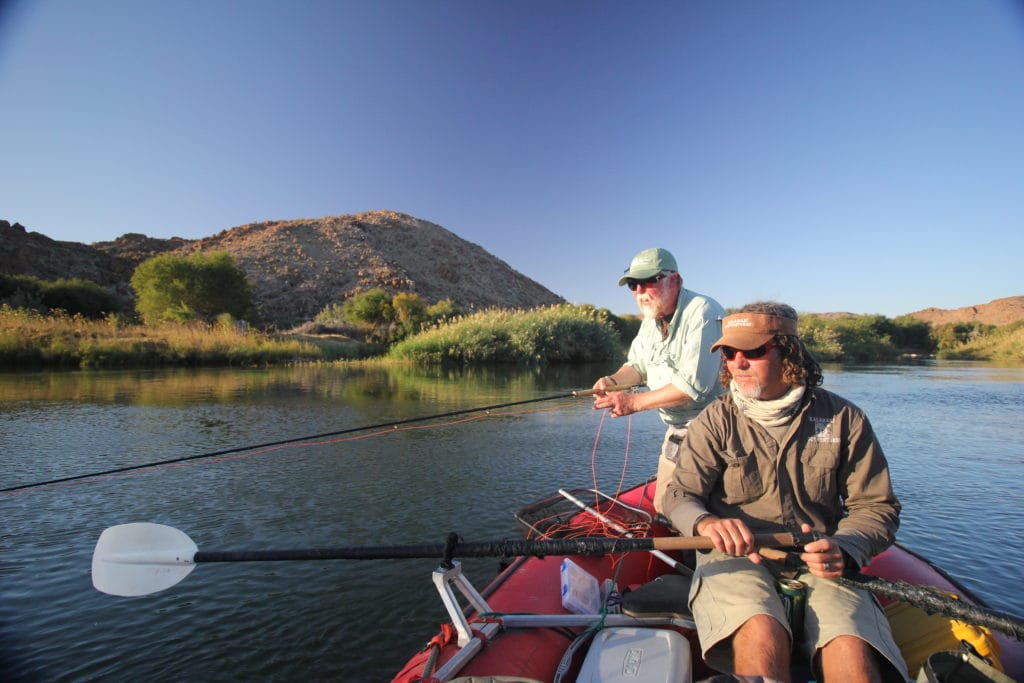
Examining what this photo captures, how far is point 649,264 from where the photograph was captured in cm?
324

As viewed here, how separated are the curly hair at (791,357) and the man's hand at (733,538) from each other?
0.69 metres

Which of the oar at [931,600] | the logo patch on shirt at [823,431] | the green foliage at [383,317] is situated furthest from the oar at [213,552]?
the green foliage at [383,317]

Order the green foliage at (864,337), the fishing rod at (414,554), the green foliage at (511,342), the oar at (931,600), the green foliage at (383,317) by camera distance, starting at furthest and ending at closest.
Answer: the green foliage at (864,337), the green foliage at (383,317), the green foliage at (511,342), the fishing rod at (414,554), the oar at (931,600)

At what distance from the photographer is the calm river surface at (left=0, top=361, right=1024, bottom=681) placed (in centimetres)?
299

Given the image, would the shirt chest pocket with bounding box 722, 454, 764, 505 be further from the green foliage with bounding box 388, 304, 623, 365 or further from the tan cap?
the green foliage with bounding box 388, 304, 623, 365

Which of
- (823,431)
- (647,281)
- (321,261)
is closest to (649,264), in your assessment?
(647,281)

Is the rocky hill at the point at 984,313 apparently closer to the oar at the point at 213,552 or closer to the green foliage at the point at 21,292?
the oar at the point at 213,552

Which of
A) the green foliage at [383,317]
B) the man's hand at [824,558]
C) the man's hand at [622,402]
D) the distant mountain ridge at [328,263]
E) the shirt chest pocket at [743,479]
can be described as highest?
the distant mountain ridge at [328,263]

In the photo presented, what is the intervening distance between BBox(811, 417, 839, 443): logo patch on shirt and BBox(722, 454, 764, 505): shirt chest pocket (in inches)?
10.5

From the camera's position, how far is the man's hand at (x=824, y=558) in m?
1.87

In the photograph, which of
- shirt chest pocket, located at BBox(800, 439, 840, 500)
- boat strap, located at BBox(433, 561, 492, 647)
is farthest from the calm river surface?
shirt chest pocket, located at BBox(800, 439, 840, 500)

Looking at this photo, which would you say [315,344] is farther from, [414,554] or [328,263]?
[328,263]

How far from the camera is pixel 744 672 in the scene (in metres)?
1.79

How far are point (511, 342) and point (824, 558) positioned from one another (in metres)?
18.6
